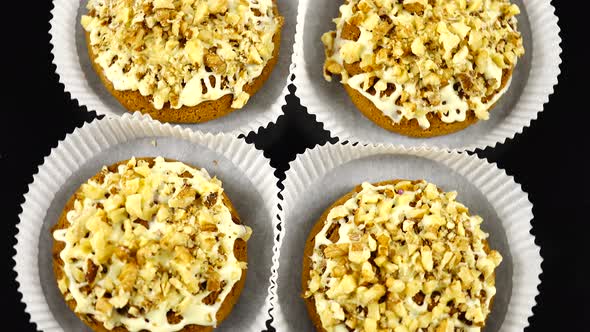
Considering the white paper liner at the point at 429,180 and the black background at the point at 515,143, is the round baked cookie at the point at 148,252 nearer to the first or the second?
the white paper liner at the point at 429,180

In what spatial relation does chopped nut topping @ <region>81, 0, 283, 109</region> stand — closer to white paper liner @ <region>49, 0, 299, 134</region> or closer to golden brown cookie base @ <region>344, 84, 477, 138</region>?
white paper liner @ <region>49, 0, 299, 134</region>

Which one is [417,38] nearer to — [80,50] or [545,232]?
[545,232]

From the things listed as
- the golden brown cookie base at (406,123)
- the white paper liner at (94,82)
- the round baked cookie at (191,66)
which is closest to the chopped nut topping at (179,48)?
the round baked cookie at (191,66)

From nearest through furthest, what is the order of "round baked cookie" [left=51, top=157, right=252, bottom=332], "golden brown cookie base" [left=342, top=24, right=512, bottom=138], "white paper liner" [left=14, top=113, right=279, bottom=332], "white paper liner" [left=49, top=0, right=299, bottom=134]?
"round baked cookie" [left=51, top=157, right=252, bottom=332], "white paper liner" [left=14, top=113, right=279, bottom=332], "golden brown cookie base" [left=342, top=24, right=512, bottom=138], "white paper liner" [left=49, top=0, right=299, bottom=134]

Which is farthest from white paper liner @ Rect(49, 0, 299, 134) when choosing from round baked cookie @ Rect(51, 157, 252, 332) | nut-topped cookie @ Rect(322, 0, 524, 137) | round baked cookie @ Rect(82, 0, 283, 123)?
round baked cookie @ Rect(51, 157, 252, 332)

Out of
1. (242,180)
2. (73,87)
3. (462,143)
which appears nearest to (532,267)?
(462,143)

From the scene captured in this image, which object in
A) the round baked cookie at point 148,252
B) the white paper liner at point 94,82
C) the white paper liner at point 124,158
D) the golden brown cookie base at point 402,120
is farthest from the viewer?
the white paper liner at point 94,82

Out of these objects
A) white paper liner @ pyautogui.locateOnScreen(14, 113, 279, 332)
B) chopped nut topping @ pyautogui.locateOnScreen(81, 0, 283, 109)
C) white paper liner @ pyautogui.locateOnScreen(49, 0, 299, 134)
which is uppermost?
chopped nut topping @ pyautogui.locateOnScreen(81, 0, 283, 109)
